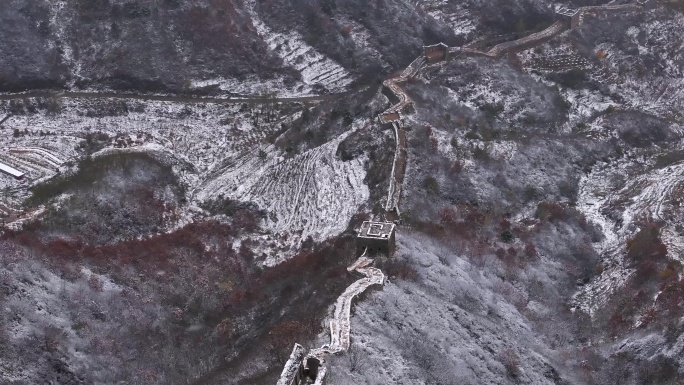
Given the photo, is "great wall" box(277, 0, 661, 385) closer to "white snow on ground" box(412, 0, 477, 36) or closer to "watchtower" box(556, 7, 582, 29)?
"watchtower" box(556, 7, 582, 29)

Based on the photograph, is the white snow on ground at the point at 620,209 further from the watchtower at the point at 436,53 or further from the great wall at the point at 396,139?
the watchtower at the point at 436,53

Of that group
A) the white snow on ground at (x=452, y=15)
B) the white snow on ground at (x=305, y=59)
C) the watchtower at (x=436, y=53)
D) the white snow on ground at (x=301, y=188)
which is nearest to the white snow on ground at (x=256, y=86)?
the white snow on ground at (x=305, y=59)

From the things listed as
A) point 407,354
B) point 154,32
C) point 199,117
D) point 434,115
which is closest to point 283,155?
point 199,117

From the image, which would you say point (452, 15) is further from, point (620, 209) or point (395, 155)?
point (620, 209)

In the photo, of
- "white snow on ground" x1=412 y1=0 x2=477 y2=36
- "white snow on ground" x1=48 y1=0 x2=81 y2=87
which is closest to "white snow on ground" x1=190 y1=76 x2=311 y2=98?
"white snow on ground" x1=48 y1=0 x2=81 y2=87

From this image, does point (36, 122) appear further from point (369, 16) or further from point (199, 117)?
point (369, 16)
